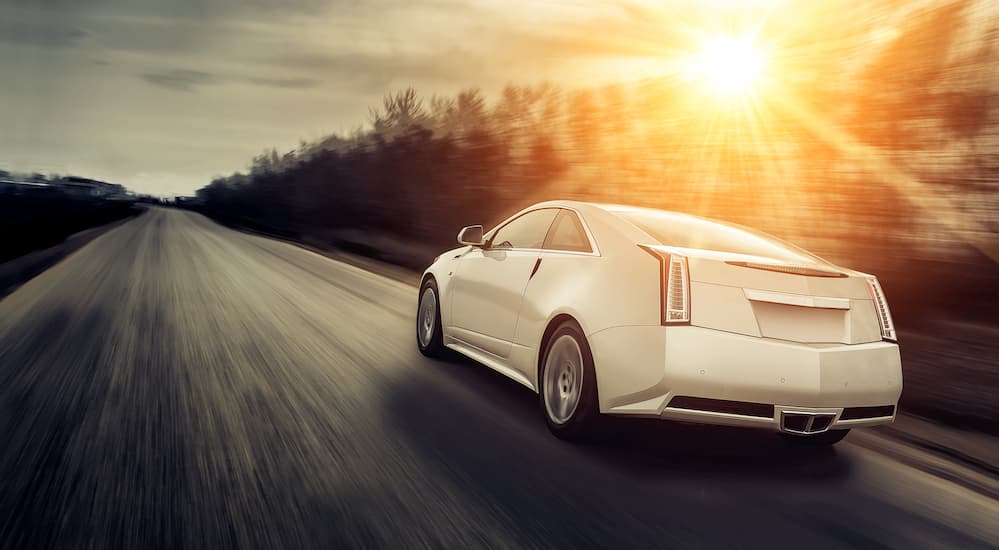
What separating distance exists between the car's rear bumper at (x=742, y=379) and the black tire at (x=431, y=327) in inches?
143

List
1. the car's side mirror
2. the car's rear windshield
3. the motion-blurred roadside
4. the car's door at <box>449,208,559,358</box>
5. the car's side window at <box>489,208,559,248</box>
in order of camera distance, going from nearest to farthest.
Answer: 1. the car's rear windshield
2. the car's door at <box>449,208,559,358</box>
3. the car's side window at <box>489,208,559,248</box>
4. the car's side mirror
5. the motion-blurred roadside

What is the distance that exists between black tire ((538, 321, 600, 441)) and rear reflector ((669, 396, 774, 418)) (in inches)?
25.5

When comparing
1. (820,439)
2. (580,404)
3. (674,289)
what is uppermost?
(674,289)

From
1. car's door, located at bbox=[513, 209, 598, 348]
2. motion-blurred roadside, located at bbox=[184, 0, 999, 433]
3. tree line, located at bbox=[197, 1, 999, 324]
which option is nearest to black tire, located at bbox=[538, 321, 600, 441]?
car's door, located at bbox=[513, 209, 598, 348]

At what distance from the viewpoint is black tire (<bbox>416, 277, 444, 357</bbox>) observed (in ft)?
27.2

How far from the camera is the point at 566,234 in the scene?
634 cm

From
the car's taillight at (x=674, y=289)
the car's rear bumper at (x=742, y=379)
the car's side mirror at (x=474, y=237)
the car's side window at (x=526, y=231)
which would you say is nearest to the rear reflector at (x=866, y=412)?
the car's rear bumper at (x=742, y=379)

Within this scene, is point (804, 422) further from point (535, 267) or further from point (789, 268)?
point (535, 267)

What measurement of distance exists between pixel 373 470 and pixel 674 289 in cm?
190

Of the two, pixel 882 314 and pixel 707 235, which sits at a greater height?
pixel 707 235

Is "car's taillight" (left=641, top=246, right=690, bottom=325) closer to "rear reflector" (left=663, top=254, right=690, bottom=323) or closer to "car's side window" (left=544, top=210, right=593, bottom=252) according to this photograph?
"rear reflector" (left=663, top=254, right=690, bottom=323)

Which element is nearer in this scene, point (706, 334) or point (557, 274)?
point (706, 334)

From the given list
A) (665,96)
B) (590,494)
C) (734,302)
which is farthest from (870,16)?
(590,494)

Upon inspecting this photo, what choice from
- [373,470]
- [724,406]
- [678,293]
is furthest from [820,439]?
[373,470]
